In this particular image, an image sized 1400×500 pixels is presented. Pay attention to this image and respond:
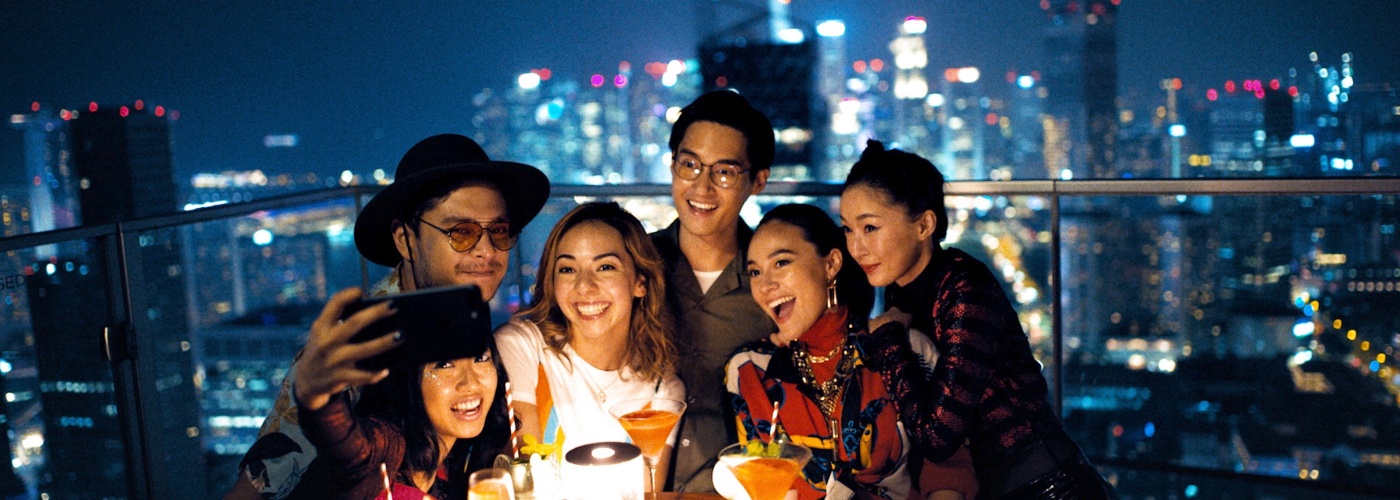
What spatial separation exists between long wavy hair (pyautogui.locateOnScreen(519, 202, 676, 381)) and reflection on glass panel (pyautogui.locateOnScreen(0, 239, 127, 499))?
5.62ft

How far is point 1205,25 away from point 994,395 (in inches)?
689

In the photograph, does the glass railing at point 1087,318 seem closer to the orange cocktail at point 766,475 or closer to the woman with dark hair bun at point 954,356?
the woman with dark hair bun at point 954,356

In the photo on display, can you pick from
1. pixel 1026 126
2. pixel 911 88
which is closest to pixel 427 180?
pixel 1026 126

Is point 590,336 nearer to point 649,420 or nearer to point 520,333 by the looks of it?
point 520,333

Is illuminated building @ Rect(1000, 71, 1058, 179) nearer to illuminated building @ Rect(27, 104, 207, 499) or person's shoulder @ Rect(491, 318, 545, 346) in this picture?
illuminated building @ Rect(27, 104, 207, 499)

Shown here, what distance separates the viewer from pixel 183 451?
11.7ft

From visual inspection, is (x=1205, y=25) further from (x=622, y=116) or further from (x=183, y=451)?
(x=183, y=451)

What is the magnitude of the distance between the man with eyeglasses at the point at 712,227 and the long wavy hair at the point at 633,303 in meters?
0.18

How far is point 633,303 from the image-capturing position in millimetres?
2600

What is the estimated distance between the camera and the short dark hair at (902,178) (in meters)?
2.40

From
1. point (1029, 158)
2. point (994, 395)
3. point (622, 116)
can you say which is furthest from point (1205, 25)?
point (994, 395)

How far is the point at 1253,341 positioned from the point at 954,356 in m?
3.12

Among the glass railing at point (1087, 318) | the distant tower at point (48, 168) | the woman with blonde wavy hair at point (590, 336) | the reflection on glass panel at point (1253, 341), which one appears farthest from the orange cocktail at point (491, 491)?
the distant tower at point (48, 168)

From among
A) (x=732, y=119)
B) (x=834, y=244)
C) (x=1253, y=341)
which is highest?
(x=732, y=119)
